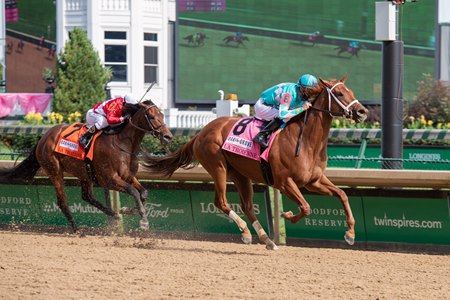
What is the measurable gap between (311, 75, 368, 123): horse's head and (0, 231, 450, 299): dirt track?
52.2 inches

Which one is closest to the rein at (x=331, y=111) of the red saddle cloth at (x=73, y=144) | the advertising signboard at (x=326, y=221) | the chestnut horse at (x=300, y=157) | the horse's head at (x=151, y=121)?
the chestnut horse at (x=300, y=157)

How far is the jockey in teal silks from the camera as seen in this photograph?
9791 mm

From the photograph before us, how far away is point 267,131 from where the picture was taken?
9891 millimetres

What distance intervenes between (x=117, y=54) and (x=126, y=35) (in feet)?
2.65

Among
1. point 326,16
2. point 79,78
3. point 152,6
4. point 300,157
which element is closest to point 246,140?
point 300,157

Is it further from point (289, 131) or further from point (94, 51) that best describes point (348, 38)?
point (289, 131)

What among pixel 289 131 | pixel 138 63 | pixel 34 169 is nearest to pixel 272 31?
pixel 138 63

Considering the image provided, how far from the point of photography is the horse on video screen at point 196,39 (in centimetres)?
3356

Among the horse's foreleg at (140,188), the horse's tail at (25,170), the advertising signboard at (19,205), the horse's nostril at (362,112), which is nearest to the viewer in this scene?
the horse's nostril at (362,112)

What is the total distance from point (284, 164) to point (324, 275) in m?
1.62

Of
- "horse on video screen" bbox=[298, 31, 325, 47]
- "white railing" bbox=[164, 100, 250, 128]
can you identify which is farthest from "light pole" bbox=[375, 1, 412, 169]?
"horse on video screen" bbox=[298, 31, 325, 47]

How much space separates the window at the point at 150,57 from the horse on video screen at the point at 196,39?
1.76m

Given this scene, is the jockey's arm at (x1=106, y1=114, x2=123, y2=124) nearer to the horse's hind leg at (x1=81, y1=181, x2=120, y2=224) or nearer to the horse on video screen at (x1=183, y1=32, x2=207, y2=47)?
the horse's hind leg at (x1=81, y1=181, x2=120, y2=224)

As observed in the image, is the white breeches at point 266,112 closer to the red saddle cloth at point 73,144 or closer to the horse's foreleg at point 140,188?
the horse's foreleg at point 140,188
